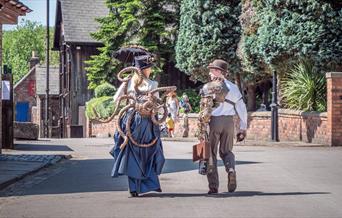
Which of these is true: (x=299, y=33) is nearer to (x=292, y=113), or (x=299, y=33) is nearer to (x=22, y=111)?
(x=292, y=113)

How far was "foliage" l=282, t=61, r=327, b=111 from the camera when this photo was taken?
23156 millimetres

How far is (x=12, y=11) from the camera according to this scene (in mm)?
17891

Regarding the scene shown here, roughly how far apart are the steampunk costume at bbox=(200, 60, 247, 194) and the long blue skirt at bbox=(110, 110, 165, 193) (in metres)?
0.74

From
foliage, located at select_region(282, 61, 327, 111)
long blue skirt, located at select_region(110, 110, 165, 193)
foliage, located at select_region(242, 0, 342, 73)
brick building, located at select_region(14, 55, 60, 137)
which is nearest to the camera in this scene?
long blue skirt, located at select_region(110, 110, 165, 193)

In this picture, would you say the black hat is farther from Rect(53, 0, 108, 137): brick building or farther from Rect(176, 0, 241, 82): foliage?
Rect(53, 0, 108, 137): brick building

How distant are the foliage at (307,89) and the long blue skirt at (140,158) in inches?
517

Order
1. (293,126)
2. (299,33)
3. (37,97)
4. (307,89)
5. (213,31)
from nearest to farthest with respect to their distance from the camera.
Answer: (299,33) < (307,89) < (293,126) < (213,31) < (37,97)

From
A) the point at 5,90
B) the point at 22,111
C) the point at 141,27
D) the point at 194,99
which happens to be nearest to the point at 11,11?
the point at 5,90

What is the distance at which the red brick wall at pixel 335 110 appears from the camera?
20.7 metres

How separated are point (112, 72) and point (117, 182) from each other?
2799cm

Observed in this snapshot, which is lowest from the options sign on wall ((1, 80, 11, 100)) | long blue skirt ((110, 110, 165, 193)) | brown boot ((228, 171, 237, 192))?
brown boot ((228, 171, 237, 192))

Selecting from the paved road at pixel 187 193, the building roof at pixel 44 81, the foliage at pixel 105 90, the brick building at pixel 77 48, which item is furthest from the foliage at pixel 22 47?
the paved road at pixel 187 193

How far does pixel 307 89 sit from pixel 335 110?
8.56 ft

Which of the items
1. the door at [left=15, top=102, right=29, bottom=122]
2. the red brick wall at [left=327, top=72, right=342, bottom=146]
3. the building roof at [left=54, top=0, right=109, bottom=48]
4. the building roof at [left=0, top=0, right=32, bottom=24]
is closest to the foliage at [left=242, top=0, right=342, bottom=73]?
the red brick wall at [left=327, top=72, right=342, bottom=146]
